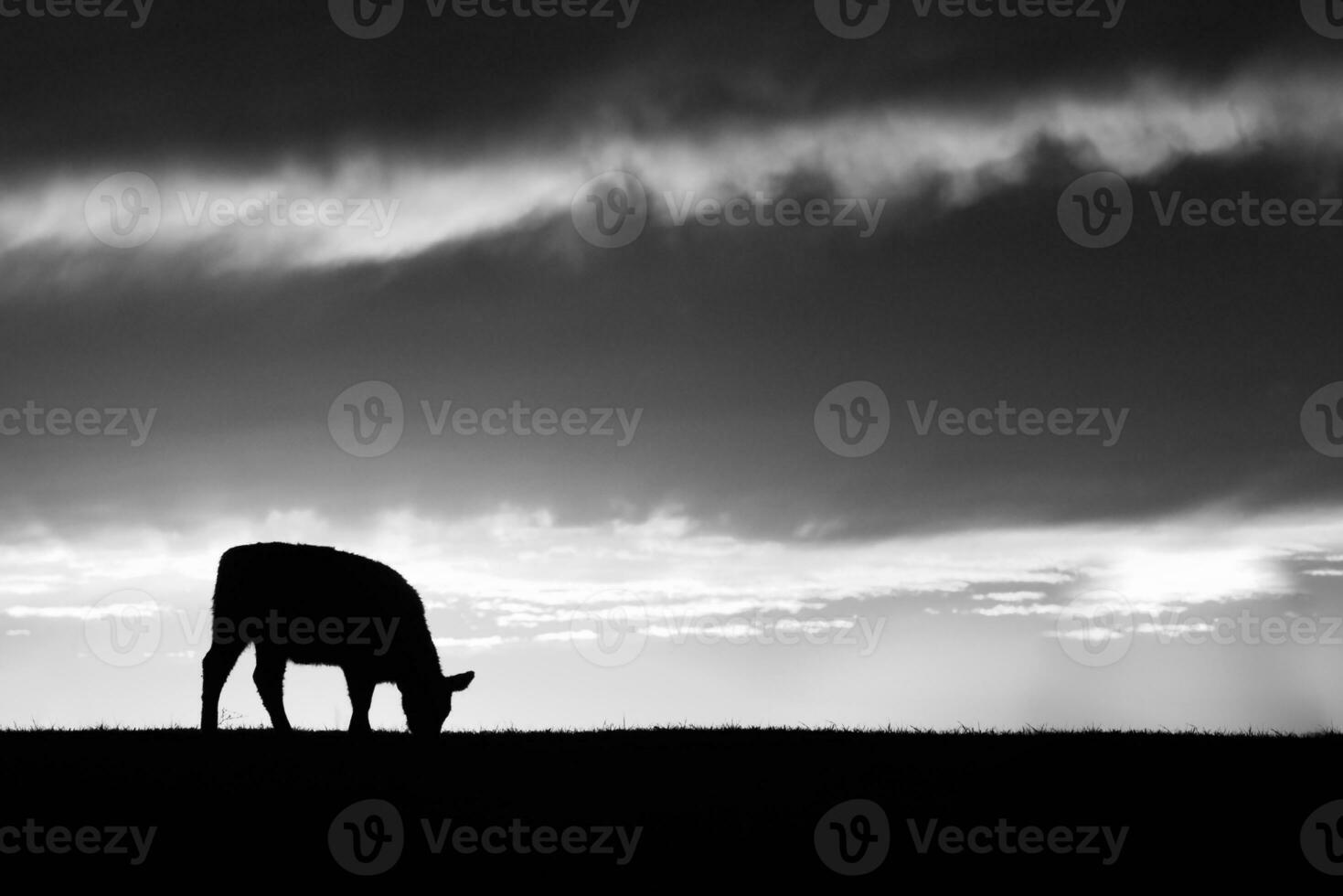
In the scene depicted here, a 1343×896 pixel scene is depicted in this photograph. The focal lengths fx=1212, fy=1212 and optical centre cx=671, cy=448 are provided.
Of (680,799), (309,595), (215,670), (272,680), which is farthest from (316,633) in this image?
(680,799)

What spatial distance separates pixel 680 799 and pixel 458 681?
908cm

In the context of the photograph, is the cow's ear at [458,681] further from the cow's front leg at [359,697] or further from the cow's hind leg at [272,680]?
the cow's hind leg at [272,680]

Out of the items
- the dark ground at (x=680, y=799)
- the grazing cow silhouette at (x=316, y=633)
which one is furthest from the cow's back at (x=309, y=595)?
the dark ground at (x=680, y=799)

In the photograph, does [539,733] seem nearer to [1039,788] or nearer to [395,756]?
[395,756]

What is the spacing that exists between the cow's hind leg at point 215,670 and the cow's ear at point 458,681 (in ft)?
12.1

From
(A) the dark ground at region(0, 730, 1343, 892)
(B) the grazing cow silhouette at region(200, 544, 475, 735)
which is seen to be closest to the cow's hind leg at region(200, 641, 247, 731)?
(B) the grazing cow silhouette at region(200, 544, 475, 735)

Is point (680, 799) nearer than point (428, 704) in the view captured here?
Yes

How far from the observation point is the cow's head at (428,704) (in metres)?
20.5

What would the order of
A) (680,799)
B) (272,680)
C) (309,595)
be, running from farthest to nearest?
(309,595) → (272,680) → (680,799)

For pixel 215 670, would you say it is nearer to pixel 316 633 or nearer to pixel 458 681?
pixel 316 633

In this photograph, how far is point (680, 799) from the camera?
12602 millimetres

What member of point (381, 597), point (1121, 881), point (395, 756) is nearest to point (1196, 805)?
point (1121, 881)

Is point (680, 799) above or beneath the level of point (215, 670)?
beneath

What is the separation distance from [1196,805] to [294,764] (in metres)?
10.2
